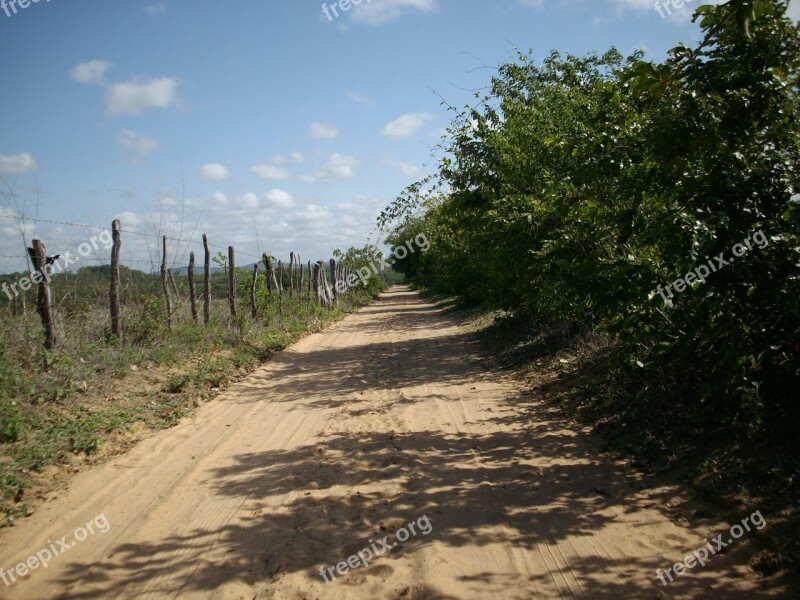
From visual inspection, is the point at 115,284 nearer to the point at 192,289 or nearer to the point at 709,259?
the point at 192,289

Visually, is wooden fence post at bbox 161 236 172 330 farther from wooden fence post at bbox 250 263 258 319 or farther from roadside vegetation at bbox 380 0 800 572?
roadside vegetation at bbox 380 0 800 572

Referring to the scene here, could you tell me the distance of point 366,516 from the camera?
13.0 feet

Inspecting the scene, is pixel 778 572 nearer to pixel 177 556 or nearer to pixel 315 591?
pixel 315 591

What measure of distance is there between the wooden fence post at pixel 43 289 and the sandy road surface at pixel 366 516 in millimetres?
2351

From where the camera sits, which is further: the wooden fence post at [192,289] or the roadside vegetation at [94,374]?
the wooden fence post at [192,289]

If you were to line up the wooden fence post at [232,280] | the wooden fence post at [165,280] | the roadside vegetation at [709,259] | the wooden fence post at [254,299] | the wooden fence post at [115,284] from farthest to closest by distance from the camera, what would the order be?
the wooden fence post at [254,299] < the wooden fence post at [232,280] < the wooden fence post at [165,280] < the wooden fence post at [115,284] < the roadside vegetation at [709,259]

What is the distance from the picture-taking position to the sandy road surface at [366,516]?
3.13m

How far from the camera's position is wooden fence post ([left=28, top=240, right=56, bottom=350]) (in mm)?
6844

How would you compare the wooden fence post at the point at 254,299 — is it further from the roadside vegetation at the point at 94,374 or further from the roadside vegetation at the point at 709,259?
the roadside vegetation at the point at 709,259

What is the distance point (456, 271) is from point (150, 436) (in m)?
15.7

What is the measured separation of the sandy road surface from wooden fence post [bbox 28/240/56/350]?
2.35 metres

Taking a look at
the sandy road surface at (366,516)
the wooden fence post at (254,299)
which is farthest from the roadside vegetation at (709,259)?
the wooden fence post at (254,299)

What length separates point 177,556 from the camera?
348 cm

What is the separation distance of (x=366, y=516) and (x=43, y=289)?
5732 millimetres
